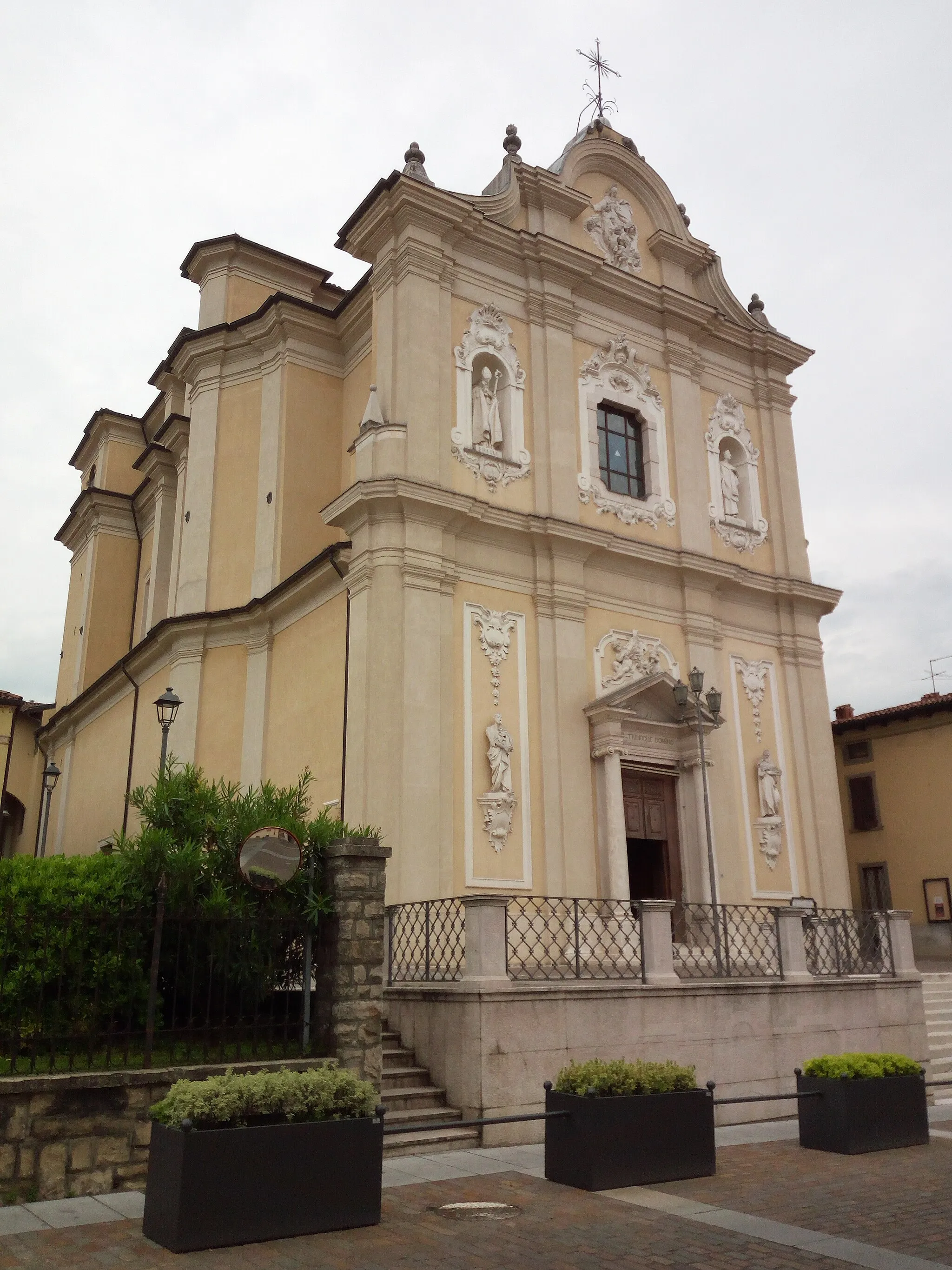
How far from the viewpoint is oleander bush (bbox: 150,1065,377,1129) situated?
24.5ft

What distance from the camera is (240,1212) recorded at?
288 inches

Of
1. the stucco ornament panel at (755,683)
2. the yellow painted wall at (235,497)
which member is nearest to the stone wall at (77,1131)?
the yellow painted wall at (235,497)

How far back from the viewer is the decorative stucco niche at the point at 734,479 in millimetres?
22188

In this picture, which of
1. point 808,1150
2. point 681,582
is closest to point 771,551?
point 681,582

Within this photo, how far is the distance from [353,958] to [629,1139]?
9.82ft

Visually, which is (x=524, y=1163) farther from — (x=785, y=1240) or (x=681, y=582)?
(x=681, y=582)

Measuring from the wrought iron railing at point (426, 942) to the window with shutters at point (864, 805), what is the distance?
54.3 feet

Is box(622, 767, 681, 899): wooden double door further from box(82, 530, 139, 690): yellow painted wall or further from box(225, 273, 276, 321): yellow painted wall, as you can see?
box(82, 530, 139, 690): yellow painted wall

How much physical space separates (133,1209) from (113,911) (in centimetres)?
251

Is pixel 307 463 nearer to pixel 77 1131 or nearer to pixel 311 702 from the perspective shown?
pixel 311 702

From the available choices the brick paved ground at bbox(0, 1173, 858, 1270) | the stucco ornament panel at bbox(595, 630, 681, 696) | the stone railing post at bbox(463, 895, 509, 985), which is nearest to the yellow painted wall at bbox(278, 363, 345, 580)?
the stucco ornament panel at bbox(595, 630, 681, 696)

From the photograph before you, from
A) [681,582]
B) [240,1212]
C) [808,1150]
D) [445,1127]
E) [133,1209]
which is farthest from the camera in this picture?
[681,582]

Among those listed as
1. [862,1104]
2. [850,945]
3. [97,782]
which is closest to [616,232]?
[850,945]

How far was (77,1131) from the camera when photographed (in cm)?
870
